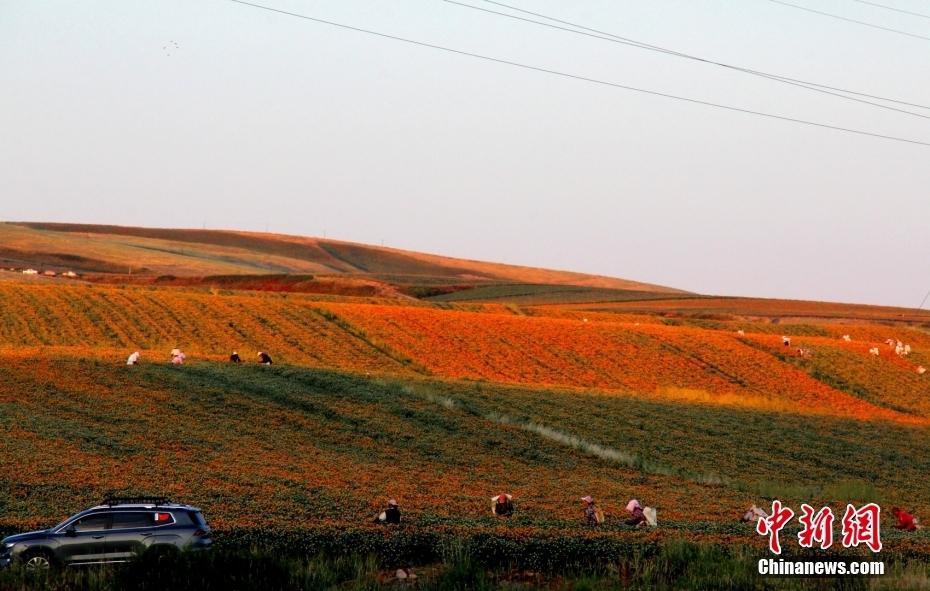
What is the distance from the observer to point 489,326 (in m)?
84.1

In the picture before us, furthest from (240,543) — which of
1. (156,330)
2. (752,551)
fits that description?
(156,330)

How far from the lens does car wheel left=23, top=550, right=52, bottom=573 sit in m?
22.3

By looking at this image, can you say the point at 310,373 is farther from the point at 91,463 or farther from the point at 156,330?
the point at 91,463

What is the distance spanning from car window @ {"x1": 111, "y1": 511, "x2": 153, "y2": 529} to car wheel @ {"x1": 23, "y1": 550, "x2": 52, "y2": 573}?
1381mm

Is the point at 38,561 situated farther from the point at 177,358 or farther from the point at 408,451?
the point at 177,358

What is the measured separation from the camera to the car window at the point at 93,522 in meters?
23.5

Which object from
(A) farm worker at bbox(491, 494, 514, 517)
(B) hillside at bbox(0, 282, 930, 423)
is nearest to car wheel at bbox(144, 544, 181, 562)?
(A) farm worker at bbox(491, 494, 514, 517)

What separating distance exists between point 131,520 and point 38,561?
6.28ft

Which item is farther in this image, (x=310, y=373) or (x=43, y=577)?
(x=310, y=373)

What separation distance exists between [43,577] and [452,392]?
3587cm

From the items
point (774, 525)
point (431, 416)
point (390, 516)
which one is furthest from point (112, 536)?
point (431, 416)

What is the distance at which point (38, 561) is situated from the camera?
22.7 m

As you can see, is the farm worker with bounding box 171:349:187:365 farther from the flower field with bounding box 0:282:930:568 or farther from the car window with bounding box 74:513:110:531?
the car window with bounding box 74:513:110:531

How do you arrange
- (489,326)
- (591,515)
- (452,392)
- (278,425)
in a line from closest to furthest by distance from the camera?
(591,515), (278,425), (452,392), (489,326)
